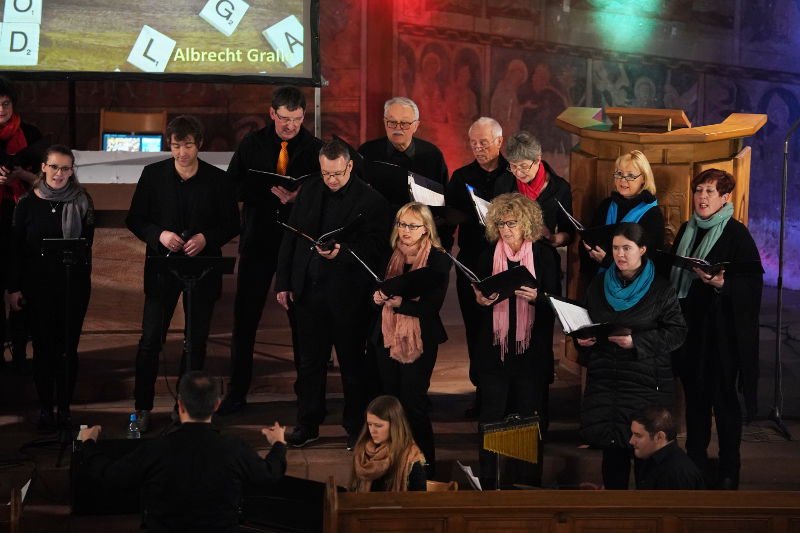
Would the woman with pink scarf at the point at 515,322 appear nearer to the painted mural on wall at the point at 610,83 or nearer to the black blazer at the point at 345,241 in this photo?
the black blazer at the point at 345,241

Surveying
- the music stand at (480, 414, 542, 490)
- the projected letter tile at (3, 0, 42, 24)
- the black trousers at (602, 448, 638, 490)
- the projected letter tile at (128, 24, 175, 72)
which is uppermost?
the projected letter tile at (3, 0, 42, 24)

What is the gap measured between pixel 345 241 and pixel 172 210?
0.90 m

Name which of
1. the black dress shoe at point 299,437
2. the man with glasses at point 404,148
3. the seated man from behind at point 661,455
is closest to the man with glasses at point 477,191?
the man with glasses at point 404,148

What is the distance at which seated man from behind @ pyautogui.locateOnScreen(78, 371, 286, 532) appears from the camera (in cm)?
497

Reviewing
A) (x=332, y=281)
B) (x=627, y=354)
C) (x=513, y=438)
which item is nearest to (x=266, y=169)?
(x=332, y=281)

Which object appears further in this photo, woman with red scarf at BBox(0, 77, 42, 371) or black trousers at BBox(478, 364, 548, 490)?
woman with red scarf at BBox(0, 77, 42, 371)

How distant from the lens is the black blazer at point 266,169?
7.44 meters

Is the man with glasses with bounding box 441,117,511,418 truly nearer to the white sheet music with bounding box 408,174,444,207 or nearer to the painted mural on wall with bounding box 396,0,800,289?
the white sheet music with bounding box 408,174,444,207

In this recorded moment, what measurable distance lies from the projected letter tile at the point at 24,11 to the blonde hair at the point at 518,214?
11.6ft

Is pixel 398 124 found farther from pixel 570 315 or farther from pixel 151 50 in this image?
pixel 151 50

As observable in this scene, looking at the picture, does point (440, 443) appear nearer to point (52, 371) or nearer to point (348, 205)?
point (348, 205)

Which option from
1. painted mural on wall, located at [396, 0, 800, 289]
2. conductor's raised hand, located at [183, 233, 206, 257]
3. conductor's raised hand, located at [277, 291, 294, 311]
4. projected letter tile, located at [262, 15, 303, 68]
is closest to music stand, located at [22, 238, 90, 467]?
conductor's raised hand, located at [183, 233, 206, 257]

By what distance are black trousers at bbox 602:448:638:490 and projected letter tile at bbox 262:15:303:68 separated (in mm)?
3436

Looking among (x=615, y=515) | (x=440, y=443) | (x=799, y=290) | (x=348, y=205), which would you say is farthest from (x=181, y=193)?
(x=799, y=290)
